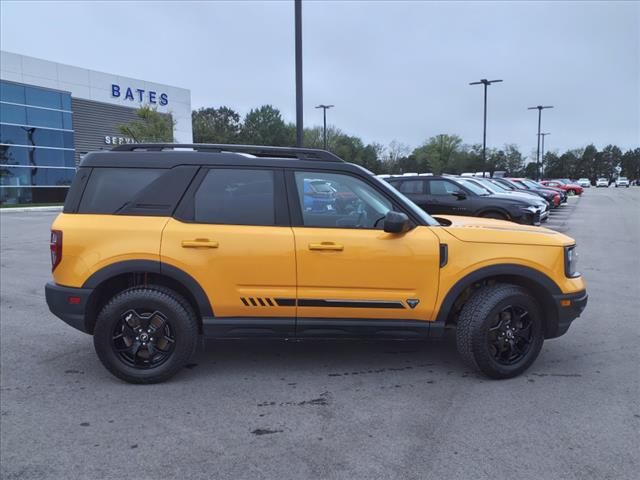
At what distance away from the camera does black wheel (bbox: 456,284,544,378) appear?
13.5 feet

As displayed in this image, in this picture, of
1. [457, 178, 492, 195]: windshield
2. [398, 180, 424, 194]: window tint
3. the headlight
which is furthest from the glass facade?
the headlight

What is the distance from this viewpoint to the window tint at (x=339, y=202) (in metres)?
4.21

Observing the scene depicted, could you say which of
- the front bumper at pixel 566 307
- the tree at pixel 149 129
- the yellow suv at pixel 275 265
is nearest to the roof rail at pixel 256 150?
the yellow suv at pixel 275 265

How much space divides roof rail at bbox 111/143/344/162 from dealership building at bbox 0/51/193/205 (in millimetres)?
31382

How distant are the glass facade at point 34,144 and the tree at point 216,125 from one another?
54788 mm

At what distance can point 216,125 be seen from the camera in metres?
98.8

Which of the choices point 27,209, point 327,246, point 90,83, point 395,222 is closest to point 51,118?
point 90,83

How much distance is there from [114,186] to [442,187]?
34.2 ft

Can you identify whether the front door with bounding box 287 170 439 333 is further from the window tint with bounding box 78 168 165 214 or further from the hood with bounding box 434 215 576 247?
the window tint with bounding box 78 168 165 214

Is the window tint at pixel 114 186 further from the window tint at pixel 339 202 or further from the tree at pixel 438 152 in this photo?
the tree at pixel 438 152

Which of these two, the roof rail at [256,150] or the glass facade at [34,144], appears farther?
the glass facade at [34,144]

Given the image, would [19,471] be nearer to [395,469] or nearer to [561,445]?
[395,469]

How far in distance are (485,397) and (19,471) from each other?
3.13 meters

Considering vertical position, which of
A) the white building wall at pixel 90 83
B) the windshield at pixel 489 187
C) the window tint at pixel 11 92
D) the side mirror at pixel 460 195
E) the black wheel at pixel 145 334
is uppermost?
the white building wall at pixel 90 83
